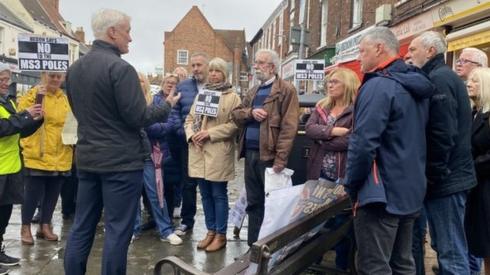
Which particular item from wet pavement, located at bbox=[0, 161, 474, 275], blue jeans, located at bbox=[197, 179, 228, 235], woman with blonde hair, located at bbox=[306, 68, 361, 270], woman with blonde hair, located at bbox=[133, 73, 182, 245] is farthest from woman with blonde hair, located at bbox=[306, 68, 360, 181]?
woman with blonde hair, located at bbox=[133, 73, 182, 245]

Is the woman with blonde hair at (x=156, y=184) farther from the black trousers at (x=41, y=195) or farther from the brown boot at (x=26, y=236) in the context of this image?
the brown boot at (x=26, y=236)

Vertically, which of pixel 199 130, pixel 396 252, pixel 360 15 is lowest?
pixel 396 252

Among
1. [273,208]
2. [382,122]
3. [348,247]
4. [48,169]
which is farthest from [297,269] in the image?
[48,169]

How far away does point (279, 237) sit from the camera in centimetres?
277

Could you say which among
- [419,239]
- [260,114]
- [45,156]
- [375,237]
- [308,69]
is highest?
[308,69]

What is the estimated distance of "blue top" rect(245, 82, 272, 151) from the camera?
4664 millimetres

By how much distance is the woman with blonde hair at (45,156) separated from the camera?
16.8 ft

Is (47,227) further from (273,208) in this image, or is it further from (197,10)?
(197,10)

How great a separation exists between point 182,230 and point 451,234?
314 centimetres

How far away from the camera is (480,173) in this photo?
3.76 metres

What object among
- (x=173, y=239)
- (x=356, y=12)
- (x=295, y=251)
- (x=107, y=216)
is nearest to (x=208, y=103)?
(x=173, y=239)

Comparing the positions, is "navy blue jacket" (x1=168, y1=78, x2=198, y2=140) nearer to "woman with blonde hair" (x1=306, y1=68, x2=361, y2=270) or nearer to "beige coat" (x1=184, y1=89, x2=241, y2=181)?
"beige coat" (x1=184, y1=89, x2=241, y2=181)

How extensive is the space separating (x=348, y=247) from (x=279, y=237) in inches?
75.2

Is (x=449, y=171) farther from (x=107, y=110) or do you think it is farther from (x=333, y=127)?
(x=107, y=110)
